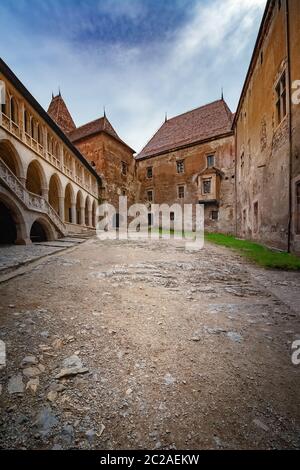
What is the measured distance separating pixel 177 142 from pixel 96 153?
11769mm

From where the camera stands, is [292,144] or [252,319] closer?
[252,319]

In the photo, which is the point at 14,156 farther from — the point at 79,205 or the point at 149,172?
the point at 149,172

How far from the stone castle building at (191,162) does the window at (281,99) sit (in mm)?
43

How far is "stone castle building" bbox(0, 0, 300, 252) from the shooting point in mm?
9312

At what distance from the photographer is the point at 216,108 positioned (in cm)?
3005

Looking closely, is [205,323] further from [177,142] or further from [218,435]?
[177,142]

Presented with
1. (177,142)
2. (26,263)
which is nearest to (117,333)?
(26,263)

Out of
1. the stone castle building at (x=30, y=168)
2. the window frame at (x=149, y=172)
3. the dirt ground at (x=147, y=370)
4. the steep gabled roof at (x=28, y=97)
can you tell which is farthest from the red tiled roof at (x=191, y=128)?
A: the dirt ground at (x=147, y=370)

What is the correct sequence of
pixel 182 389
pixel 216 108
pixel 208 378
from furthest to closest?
pixel 216 108 → pixel 208 378 → pixel 182 389

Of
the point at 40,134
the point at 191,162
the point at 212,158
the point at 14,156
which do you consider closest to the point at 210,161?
the point at 212,158

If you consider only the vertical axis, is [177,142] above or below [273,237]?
above

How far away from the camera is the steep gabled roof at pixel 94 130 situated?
92.1 feet

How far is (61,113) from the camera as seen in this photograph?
34.6 metres

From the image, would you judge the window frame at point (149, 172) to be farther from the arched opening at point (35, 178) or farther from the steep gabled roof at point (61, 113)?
the arched opening at point (35, 178)
